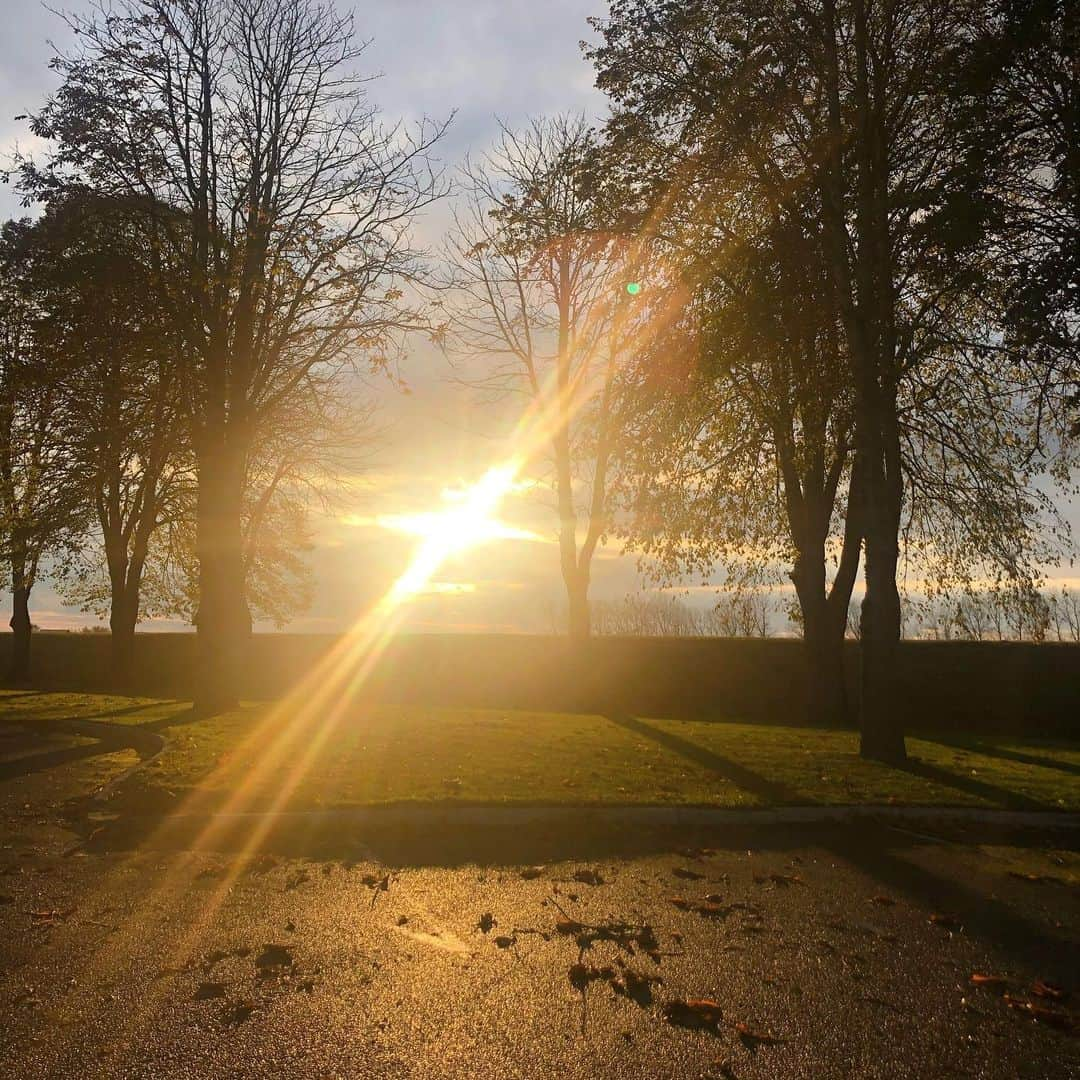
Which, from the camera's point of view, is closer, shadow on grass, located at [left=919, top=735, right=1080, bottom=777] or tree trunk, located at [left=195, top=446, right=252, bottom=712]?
shadow on grass, located at [left=919, top=735, right=1080, bottom=777]

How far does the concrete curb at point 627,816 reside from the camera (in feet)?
30.5

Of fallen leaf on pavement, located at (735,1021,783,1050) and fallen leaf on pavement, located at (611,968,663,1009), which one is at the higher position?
fallen leaf on pavement, located at (735,1021,783,1050)

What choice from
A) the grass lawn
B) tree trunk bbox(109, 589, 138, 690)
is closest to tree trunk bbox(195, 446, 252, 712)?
the grass lawn

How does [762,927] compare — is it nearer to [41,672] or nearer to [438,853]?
[438,853]

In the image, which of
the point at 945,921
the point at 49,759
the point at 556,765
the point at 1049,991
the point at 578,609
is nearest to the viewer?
the point at 1049,991

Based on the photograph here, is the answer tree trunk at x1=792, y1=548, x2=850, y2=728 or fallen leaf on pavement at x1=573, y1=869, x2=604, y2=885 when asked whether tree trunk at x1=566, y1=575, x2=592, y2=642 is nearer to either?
tree trunk at x1=792, y1=548, x2=850, y2=728

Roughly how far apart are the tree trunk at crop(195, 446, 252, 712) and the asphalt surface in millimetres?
9115

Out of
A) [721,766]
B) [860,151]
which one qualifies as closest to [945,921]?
[721,766]

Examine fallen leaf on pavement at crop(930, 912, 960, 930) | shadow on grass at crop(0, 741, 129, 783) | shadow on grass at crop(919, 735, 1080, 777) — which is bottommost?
shadow on grass at crop(919, 735, 1080, 777)

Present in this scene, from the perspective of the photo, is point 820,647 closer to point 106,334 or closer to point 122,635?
point 106,334

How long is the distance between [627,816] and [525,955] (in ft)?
13.6

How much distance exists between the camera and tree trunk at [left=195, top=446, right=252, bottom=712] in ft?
58.9

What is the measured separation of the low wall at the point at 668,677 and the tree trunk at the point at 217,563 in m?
8.16

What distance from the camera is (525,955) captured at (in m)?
5.71
